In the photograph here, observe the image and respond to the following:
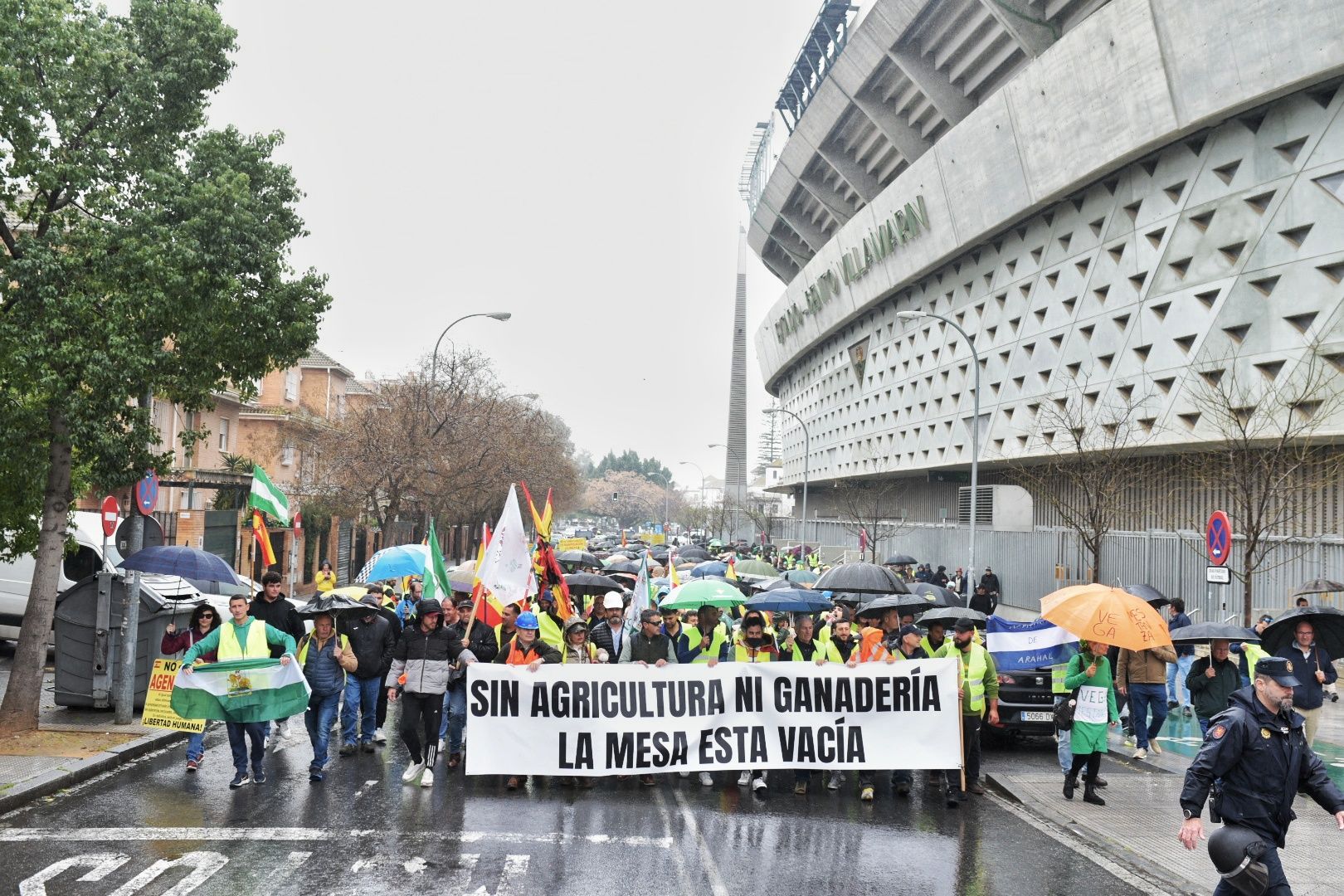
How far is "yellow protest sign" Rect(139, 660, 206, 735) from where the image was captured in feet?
37.4

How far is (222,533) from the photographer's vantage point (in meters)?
31.7

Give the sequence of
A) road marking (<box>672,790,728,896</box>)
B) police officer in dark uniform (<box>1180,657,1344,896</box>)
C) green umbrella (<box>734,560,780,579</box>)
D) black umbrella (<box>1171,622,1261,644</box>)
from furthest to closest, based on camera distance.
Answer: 1. green umbrella (<box>734,560,780,579</box>)
2. black umbrella (<box>1171,622,1261,644</box>)
3. road marking (<box>672,790,728,896</box>)
4. police officer in dark uniform (<box>1180,657,1344,896</box>)

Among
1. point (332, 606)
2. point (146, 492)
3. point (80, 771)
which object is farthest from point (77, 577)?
point (332, 606)

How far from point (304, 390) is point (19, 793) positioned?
141 ft

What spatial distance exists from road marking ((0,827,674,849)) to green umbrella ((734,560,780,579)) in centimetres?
1777

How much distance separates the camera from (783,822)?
9.28m

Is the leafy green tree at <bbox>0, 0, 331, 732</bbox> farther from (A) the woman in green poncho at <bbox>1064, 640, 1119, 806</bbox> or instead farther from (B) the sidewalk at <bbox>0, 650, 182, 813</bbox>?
(A) the woman in green poncho at <bbox>1064, 640, 1119, 806</bbox>

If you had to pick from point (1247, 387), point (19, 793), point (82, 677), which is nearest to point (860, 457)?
point (1247, 387)

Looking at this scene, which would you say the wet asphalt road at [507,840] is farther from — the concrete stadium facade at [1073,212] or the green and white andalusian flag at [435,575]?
the concrete stadium facade at [1073,212]

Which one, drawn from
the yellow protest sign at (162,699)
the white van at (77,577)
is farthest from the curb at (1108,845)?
the white van at (77,577)

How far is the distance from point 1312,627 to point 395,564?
12.3m

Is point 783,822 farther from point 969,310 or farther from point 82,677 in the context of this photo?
point 969,310

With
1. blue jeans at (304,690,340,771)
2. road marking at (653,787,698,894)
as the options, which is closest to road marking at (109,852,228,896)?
blue jeans at (304,690,340,771)

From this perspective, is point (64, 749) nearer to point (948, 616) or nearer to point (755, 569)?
point (948, 616)
